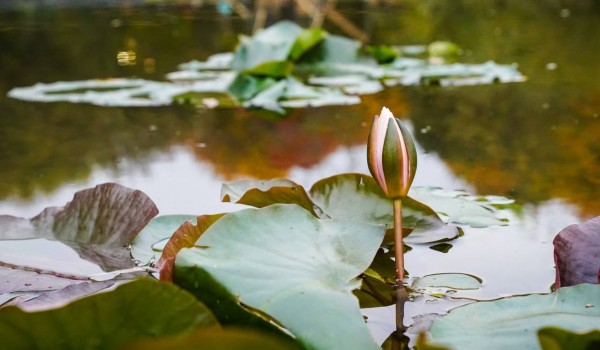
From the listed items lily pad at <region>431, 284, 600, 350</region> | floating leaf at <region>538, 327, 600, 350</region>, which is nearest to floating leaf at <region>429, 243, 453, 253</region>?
lily pad at <region>431, 284, 600, 350</region>

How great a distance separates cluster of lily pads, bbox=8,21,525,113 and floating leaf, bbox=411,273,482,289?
1.21 metres

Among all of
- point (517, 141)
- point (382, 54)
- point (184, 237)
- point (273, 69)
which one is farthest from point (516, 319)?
point (382, 54)

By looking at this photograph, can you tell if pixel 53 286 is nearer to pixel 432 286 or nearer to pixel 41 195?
pixel 432 286

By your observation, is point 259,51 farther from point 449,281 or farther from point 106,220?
point 449,281

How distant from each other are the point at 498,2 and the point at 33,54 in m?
3.84

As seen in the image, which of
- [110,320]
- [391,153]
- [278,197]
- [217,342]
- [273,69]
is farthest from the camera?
[273,69]

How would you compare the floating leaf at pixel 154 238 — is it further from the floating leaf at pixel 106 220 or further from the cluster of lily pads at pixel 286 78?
the cluster of lily pads at pixel 286 78

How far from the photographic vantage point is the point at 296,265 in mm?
595

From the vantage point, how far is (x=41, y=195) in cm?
117

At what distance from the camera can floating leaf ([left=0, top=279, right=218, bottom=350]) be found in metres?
0.39

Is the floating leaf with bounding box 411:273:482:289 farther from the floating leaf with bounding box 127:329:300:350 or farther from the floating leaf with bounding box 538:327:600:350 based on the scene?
the floating leaf with bounding box 127:329:300:350

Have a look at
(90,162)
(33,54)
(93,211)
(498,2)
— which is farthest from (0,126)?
(498,2)

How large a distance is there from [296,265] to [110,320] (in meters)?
0.22

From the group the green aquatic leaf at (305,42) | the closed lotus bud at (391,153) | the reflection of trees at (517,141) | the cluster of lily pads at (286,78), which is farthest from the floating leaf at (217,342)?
the green aquatic leaf at (305,42)
